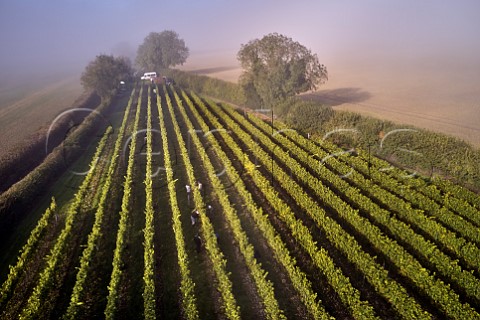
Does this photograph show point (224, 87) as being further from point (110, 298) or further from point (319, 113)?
point (110, 298)

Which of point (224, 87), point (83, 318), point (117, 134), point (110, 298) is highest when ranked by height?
point (224, 87)

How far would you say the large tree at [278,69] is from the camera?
40438mm

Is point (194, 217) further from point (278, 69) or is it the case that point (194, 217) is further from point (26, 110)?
point (26, 110)

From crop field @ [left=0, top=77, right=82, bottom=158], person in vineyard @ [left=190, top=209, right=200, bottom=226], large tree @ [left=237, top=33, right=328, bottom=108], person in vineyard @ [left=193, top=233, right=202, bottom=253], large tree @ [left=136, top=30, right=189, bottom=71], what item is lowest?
person in vineyard @ [left=193, top=233, right=202, bottom=253]

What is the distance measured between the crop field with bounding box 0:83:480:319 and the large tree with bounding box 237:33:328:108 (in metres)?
18.1

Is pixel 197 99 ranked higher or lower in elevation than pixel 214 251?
higher

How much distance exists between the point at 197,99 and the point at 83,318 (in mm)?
41026

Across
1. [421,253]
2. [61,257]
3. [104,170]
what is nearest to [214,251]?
[61,257]

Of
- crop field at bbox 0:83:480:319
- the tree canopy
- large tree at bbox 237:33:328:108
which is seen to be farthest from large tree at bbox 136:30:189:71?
crop field at bbox 0:83:480:319

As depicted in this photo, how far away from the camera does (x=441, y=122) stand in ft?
110

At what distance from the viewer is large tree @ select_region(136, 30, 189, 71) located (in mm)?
90188

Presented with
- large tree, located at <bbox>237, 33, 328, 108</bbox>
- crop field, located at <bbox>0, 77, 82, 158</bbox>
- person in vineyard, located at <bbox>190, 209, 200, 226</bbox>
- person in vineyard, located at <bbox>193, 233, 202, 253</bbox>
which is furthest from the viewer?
large tree, located at <bbox>237, 33, 328, 108</bbox>

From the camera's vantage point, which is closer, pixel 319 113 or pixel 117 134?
pixel 319 113

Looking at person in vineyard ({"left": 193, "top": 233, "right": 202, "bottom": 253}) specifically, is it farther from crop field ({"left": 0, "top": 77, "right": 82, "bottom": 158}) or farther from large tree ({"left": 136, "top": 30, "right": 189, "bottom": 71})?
large tree ({"left": 136, "top": 30, "right": 189, "bottom": 71})
